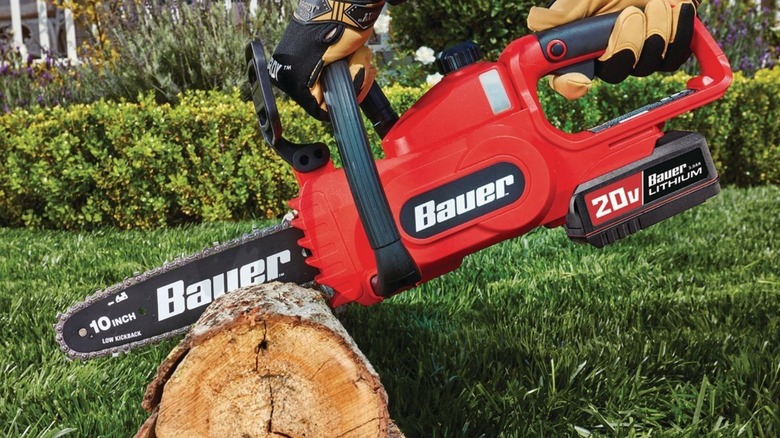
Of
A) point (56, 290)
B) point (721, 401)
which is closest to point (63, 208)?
point (56, 290)

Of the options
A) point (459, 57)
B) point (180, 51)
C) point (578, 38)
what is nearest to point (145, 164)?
point (180, 51)

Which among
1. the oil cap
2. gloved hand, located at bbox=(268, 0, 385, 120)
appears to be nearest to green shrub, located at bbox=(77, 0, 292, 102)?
the oil cap

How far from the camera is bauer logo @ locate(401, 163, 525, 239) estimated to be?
215 cm

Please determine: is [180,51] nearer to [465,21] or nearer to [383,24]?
[383,24]

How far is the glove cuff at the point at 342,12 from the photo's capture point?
1.91 metres

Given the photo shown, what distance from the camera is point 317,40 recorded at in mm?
1919

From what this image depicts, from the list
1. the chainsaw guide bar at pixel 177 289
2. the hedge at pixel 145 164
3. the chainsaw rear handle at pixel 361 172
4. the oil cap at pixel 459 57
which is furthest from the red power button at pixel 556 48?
the hedge at pixel 145 164

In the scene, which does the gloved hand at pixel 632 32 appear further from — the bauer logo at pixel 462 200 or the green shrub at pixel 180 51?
the green shrub at pixel 180 51

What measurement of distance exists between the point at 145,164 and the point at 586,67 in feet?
12.0

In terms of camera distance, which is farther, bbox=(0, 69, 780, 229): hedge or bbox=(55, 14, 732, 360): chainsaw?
bbox=(0, 69, 780, 229): hedge

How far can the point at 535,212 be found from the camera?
2209 mm

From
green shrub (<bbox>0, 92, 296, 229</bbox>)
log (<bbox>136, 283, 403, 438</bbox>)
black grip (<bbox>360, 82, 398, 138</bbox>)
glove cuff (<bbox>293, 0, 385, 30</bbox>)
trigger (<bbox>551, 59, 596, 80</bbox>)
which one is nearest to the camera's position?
log (<bbox>136, 283, 403, 438</bbox>)

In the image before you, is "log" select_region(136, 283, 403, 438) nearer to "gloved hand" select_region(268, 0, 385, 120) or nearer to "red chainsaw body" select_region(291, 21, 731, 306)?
"red chainsaw body" select_region(291, 21, 731, 306)

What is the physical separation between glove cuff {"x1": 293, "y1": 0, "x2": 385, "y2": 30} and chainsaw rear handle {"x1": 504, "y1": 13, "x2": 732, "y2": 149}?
19.1 inches
